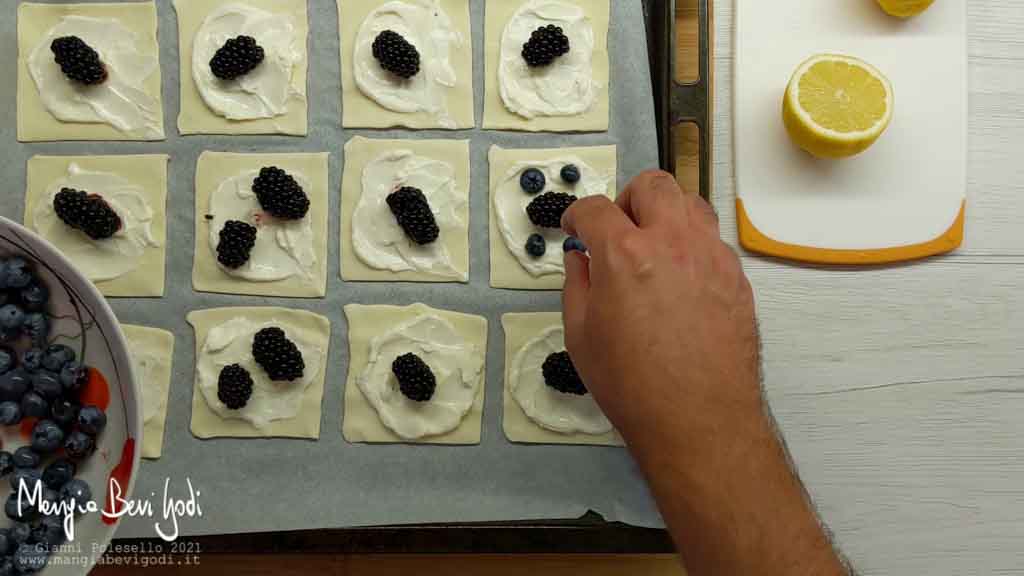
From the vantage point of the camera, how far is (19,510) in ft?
Answer: 3.21

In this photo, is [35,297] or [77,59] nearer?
[35,297]

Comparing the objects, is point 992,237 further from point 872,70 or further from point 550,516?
point 550,516

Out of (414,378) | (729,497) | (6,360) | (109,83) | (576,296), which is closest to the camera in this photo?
(729,497)

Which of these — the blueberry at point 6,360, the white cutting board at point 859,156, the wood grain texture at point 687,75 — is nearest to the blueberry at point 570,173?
the wood grain texture at point 687,75

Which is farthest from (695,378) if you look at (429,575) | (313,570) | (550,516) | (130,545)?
(130,545)

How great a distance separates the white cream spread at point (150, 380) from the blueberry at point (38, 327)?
0.22m

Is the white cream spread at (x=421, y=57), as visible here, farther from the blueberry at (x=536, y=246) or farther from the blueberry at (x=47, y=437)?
the blueberry at (x=47, y=437)

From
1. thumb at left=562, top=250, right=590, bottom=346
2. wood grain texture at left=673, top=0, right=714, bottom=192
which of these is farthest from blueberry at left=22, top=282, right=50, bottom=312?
wood grain texture at left=673, top=0, right=714, bottom=192

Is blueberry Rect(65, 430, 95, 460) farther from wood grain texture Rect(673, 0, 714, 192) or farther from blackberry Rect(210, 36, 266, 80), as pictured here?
wood grain texture Rect(673, 0, 714, 192)

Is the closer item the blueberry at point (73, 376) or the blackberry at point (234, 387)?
the blueberry at point (73, 376)

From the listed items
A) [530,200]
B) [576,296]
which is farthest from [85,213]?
[576,296]

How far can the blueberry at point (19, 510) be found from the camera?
3.19 feet

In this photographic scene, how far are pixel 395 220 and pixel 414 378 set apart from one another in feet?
0.86

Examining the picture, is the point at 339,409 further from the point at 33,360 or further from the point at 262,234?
the point at 33,360
